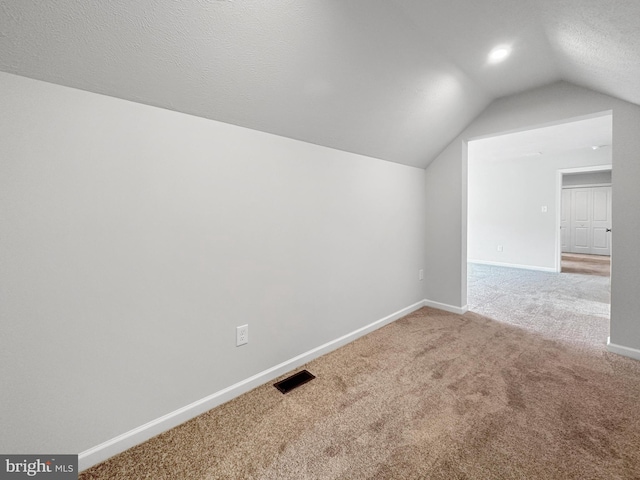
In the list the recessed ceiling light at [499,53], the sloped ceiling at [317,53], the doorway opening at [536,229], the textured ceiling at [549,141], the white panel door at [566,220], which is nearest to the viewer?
the sloped ceiling at [317,53]

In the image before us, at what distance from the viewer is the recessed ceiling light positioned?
1.93 m

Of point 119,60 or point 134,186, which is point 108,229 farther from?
Answer: point 119,60

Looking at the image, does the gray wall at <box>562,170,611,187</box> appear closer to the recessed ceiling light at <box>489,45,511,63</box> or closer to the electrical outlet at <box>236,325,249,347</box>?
the recessed ceiling light at <box>489,45,511,63</box>

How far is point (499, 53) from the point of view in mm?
1999

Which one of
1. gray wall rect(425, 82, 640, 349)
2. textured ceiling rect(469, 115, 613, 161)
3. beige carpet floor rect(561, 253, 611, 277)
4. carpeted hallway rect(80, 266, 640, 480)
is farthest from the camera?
beige carpet floor rect(561, 253, 611, 277)

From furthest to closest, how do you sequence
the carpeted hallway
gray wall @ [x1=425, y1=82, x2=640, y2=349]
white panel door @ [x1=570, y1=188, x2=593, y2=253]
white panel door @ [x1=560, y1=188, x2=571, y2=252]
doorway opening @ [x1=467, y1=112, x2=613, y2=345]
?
white panel door @ [x1=560, y1=188, x2=571, y2=252]
white panel door @ [x1=570, y1=188, x2=593, y2=253]
doorway opening @ [x1=467, y1=112, x2=613, y2=345]
gray wall @ [x1=425, y1=82, x2=640, y2=349]
the carpeted hallway

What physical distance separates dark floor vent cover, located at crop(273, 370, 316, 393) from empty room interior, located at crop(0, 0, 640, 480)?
32 millimetres

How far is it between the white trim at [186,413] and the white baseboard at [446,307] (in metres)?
1.56

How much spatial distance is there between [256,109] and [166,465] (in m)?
1.90

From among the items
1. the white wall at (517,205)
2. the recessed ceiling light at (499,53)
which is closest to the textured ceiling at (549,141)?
the white wall at (517,205)

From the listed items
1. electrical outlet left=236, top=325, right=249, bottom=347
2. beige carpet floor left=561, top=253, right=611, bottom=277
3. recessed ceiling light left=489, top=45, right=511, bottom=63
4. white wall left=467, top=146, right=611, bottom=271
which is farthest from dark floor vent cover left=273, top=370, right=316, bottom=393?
beige carpet floor left=561, top=253, right=611, bottom=277

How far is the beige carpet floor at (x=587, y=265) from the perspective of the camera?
17.4ft

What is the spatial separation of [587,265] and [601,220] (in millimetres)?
2438

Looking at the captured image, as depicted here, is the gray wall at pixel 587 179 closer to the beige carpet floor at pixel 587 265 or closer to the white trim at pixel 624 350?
the beige carpet floor at pixel 587 265
